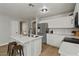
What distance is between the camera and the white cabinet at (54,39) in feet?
5.51

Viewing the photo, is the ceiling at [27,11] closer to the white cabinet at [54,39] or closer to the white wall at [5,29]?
the white wall at [5,29]

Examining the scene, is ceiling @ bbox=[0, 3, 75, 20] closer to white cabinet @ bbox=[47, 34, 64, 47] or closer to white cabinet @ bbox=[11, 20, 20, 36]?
white cabinet @ bbox=[11, 20, 20, 36]

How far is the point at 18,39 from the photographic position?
1.56 m

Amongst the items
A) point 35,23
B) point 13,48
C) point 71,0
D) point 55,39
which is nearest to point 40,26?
point 35,23

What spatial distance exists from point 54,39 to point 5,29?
1018 millimetres

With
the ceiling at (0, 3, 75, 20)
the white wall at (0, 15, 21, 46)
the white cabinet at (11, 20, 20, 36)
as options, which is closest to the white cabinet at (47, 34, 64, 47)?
the ceiling at (0, 3, 75, 20)

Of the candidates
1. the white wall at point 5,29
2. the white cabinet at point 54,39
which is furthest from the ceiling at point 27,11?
the white cabinet at point 54,39

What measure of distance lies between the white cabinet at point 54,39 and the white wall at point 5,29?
89 cm

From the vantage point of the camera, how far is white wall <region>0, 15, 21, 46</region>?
1.21 m

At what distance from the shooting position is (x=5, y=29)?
125 centimetres

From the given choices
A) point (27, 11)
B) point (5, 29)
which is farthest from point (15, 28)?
point (27, 11)

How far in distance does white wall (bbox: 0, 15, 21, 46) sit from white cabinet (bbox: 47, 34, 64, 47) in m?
0.89

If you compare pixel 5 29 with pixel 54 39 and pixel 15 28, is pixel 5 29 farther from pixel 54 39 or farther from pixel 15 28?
pixel 54 39

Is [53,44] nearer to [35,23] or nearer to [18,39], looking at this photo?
[35,23]
